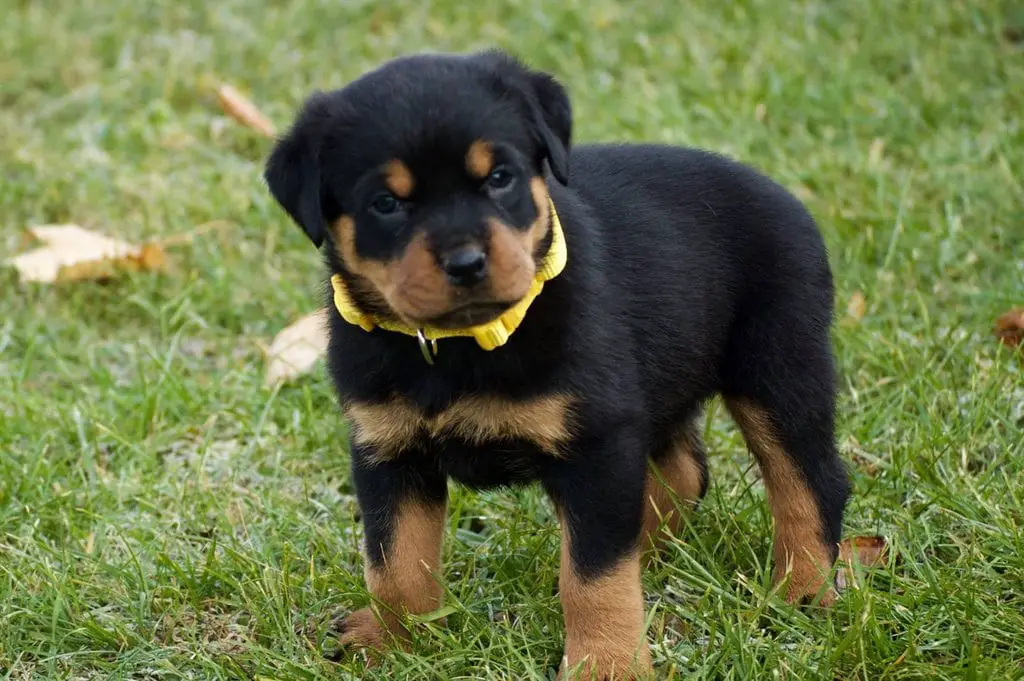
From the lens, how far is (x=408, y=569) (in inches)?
129

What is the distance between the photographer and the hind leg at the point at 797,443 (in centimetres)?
340

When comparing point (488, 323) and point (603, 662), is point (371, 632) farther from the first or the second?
point (488, 323)

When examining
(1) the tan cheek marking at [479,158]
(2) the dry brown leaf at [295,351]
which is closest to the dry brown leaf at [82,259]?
(2) the dry brown leaf at [295,351]

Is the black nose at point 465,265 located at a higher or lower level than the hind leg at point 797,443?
higher

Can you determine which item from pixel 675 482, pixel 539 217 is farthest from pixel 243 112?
pixel 539 217

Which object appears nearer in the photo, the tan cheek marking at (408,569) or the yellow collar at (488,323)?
the yellow collar at (488,323)

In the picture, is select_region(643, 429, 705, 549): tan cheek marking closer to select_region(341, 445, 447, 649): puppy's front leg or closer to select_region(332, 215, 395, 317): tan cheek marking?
select_region(341, 445, 447, 649): puppy's front leg

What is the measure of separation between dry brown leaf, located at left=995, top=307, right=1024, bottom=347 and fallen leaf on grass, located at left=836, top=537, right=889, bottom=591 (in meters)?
1.16

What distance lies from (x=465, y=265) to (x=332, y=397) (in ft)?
6.11

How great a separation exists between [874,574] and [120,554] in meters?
2.06

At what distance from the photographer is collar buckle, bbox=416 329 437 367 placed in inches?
118

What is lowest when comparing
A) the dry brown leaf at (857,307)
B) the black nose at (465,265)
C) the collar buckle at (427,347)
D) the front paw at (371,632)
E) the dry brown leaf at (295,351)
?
the dry brown leaf at (295,351)

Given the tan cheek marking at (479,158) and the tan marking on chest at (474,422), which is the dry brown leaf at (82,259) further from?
the tan cheek marking at (479,158)

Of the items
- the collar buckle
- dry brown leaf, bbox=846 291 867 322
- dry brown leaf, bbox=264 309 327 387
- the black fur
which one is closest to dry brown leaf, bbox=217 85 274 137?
dry brown leaf, bbox=264 309 327 387
